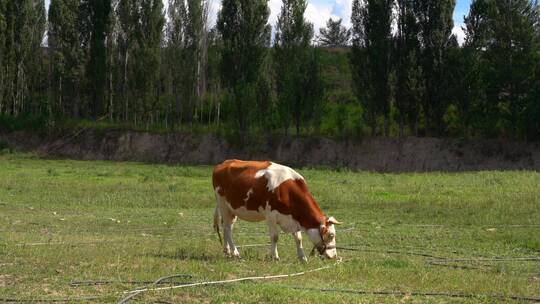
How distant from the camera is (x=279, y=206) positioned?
11906 millimetres

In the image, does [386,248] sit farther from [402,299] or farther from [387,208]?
[387,208]

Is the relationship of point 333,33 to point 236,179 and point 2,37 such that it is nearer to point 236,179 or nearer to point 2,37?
point 2,37

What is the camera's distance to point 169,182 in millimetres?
29406

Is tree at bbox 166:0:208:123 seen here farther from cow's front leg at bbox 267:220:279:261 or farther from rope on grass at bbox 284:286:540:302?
rope on grass at bbox 284:286:540:302

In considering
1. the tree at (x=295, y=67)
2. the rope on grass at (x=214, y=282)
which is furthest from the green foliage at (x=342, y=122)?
the rope on grass at (x=214, y=282)

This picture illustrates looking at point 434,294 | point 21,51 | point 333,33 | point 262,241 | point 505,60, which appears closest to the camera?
point 434,294

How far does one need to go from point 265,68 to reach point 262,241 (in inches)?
1308

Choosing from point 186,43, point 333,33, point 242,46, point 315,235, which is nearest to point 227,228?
point 315,235

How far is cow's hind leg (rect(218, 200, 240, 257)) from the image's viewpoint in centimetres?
1254

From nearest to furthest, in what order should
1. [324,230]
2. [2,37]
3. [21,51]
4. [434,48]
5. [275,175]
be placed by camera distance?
[324,230]
[275,175]
[434,48]
[2,37]
[21,51]

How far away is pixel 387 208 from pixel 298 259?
9.78 m

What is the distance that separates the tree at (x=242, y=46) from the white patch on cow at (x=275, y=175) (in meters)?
33.9

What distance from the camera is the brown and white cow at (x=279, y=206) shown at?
11734mm

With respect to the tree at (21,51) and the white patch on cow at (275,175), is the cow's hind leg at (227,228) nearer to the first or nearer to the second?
the white patch on cow at (275,175)
